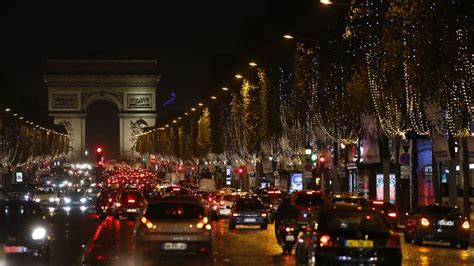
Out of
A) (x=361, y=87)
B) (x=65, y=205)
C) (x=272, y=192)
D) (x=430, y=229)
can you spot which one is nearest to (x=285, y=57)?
(x=272, y=192)

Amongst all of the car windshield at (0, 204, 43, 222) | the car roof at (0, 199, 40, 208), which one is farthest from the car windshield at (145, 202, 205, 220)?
the car roof at (0, 199, 40, 208)

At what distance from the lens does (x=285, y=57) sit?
71.9 m

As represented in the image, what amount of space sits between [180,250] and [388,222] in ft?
18.8

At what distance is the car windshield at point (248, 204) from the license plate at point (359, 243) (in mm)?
26982

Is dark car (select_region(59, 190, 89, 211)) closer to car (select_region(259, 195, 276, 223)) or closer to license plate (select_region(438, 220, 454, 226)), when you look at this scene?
car (select_region(259, 195, 276, 223))

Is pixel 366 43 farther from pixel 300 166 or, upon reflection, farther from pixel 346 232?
pixel 300 166

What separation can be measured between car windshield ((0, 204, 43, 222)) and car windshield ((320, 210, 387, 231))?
821 centimetres

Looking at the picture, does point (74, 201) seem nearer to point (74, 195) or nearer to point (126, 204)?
point (74, 195)

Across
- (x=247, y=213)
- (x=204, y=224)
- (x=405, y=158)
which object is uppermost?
(x=405, y=158)

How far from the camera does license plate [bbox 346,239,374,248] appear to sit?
22.7 metres

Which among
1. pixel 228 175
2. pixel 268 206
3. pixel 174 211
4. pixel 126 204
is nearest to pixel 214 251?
pixel 174 211

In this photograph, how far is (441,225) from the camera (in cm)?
3900

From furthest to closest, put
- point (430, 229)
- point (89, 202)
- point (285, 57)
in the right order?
point (89, 202)
point (285, 57)
point (430, 229)

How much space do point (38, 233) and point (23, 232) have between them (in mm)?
364
